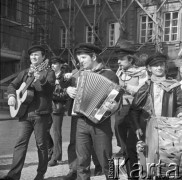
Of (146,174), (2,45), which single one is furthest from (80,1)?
(146,174)

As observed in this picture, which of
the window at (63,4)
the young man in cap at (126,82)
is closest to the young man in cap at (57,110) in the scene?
the young man in cap at (126,82)

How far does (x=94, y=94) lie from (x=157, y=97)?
0.76m

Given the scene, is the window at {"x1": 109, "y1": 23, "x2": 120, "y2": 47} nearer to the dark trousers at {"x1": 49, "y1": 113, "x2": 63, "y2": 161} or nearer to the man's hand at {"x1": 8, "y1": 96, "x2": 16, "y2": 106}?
the dark trousers at {"x1": 49, "y1": 113, "x2": 63, "y2": 161}

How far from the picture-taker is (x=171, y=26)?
21625 mm

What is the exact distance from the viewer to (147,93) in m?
4.39

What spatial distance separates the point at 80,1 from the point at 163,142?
20948 millimetres

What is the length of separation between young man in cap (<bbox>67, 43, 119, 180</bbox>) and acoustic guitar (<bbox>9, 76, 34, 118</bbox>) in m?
0.68

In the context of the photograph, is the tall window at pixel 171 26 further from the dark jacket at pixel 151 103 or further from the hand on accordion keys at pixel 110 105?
the hand on accordion keys at pixel 110 105

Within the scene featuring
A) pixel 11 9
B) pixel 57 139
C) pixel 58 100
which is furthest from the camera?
pixel 11 9

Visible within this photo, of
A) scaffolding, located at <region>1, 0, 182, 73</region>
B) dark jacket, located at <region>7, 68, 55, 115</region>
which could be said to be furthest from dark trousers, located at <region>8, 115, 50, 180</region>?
scaffolding, located at <region>1, 0, 182, 73</region>

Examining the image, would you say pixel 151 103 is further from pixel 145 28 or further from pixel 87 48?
pixel 145 28

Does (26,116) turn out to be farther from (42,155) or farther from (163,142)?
(163,142)

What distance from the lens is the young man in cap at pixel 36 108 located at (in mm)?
4789

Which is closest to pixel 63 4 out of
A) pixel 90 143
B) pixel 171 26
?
pixel 171 26
